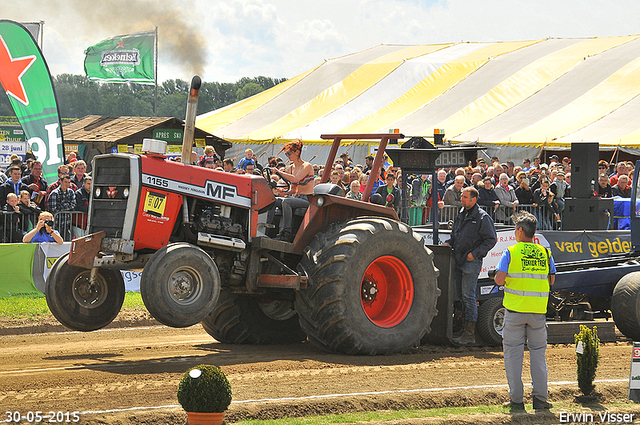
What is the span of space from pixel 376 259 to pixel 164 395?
3.26 metres

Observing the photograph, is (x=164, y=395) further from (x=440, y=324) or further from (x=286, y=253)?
(x=440, y=324)

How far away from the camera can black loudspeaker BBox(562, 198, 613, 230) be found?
14.8 metres

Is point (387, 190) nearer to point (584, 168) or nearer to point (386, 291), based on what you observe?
point (584, 168)

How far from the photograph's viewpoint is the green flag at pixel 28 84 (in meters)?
16.5

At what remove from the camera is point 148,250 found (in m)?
8.35

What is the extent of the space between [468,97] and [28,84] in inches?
724

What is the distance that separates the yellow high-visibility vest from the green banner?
8978 mm

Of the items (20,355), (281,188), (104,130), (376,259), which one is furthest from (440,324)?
(104,130)

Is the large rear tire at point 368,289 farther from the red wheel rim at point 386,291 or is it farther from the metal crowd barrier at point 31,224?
the metal crowd barrier at point 31,224

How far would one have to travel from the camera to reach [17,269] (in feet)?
44.6

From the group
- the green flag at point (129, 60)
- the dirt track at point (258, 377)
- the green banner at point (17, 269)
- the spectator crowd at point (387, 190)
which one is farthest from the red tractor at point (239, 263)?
the green flag at point (129, 60)

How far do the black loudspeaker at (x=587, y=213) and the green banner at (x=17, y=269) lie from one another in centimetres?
950

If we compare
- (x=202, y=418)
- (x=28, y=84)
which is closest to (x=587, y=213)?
(x=202, y=418)

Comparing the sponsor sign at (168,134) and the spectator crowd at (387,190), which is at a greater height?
the sponsor sign at (168,134)
